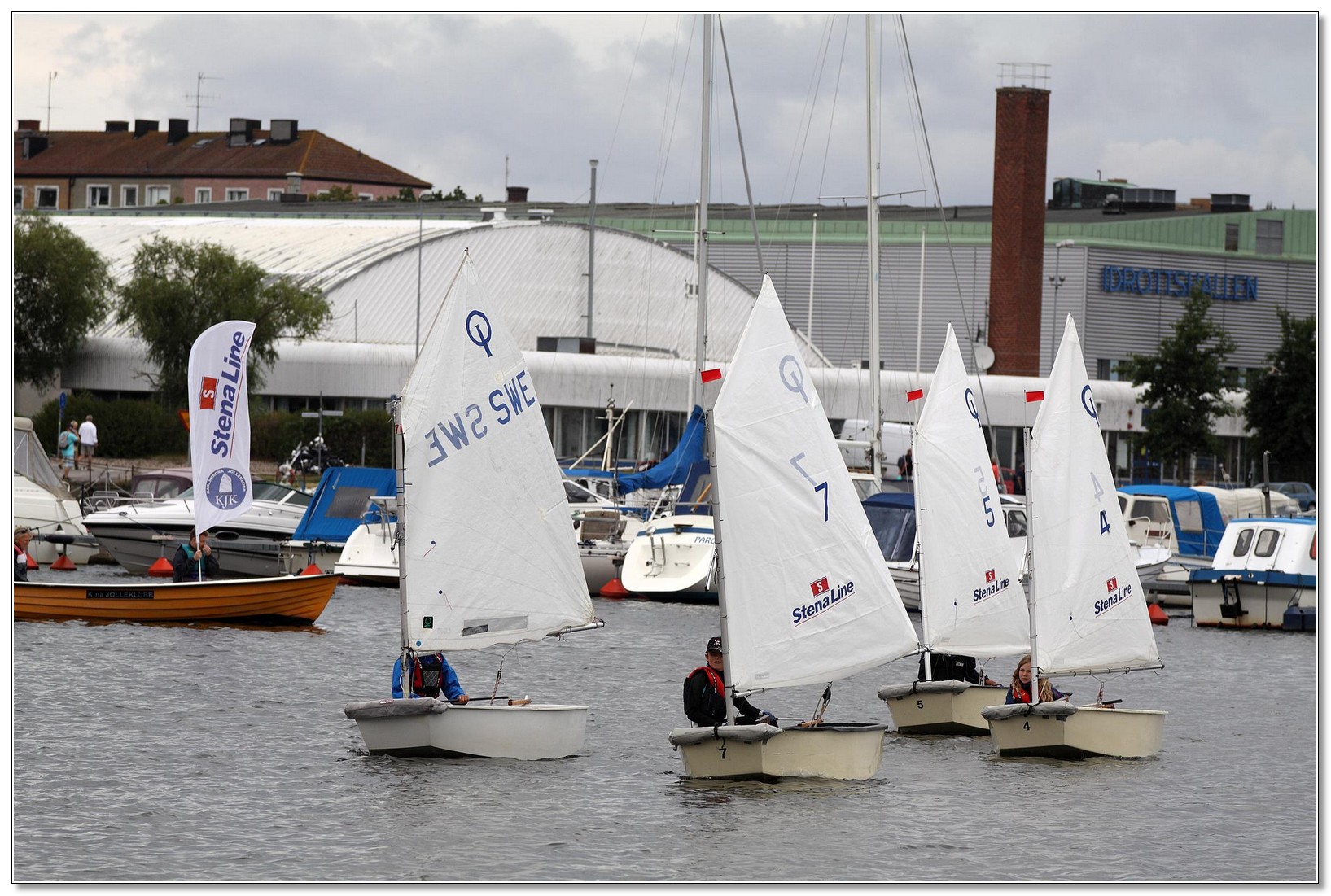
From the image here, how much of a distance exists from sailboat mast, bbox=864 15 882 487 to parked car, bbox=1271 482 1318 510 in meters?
35.8

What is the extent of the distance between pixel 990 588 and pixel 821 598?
Answer: 6.22m

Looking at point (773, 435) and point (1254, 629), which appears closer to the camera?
point (773, 435)

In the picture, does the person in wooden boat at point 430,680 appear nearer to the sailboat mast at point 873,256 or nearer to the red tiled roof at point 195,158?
the sailboat mast at point 873,256

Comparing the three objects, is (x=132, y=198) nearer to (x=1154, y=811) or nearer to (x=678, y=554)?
(x=678, y=554)

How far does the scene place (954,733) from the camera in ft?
86.8

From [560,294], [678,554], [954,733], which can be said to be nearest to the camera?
[954,733]

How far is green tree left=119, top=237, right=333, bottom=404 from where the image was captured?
77.4 meters

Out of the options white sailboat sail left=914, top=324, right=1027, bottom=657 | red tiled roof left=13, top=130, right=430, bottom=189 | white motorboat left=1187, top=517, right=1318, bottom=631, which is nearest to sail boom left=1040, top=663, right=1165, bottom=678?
white sailboat sail left=914, top=324, right=1027, bottom=657

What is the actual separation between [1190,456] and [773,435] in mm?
64913

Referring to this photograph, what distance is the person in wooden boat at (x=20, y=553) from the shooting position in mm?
38719

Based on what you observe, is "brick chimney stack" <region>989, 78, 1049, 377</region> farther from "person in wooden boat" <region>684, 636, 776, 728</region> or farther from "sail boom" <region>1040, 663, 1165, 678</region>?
"person in wooden boat" <region>684, 636, 776, 728</region>

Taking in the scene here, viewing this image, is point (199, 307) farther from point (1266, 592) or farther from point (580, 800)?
point (580, 800)

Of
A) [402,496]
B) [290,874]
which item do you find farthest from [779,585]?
[290,874]

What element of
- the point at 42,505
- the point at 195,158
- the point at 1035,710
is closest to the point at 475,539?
the point at 1035,710
